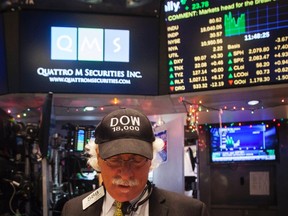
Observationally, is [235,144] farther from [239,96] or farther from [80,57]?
[80,57]

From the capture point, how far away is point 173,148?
15.5 feet

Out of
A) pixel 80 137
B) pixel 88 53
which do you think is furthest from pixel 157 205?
pixel 80 137

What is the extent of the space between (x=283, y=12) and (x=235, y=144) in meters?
2.43

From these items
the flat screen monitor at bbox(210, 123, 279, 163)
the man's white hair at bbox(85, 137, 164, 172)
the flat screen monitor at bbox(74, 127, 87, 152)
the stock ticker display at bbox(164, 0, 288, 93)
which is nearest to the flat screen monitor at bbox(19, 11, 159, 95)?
the stock ticker display at bbox(164, 0, 288, 93)

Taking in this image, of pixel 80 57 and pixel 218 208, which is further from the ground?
pixel 80 57

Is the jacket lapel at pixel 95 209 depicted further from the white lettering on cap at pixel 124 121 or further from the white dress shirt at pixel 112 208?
the white lettering on cap at pixel 124 121

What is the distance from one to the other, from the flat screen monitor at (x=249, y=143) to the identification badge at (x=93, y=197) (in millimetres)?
4223

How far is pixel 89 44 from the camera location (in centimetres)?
398

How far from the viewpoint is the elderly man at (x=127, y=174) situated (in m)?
1.32

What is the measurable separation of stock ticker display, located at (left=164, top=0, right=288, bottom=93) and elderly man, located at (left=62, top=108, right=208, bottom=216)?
7.40ft

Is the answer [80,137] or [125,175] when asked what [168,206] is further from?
[80,137]

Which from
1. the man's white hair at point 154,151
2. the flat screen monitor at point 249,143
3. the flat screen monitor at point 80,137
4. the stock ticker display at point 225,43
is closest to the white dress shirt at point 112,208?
the man's white hair at point 154,151

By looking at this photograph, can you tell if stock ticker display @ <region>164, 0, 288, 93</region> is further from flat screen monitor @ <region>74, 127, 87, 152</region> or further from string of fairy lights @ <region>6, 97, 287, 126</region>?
flat screen monitor @ <region>74, 127, 87, 152</region>

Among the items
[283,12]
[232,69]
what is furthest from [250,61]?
[283,12]
